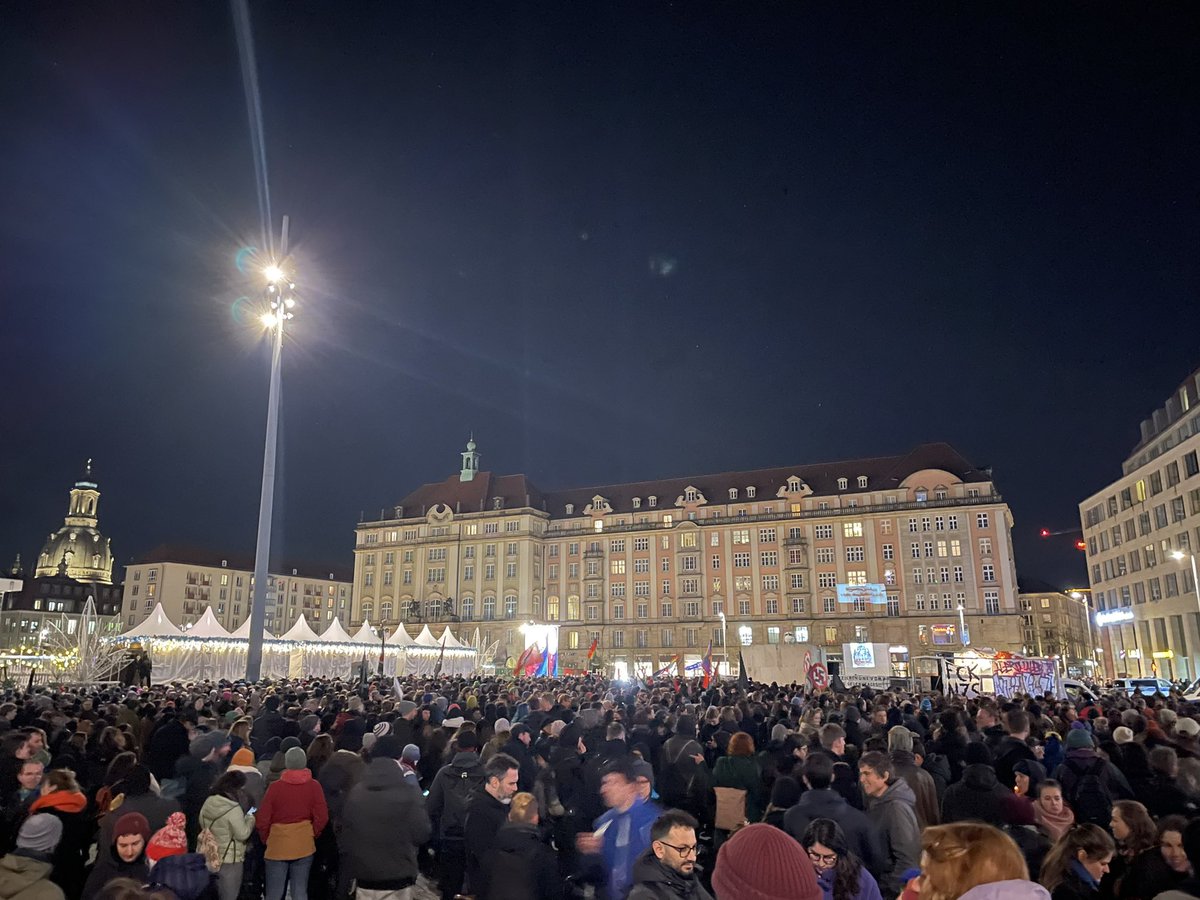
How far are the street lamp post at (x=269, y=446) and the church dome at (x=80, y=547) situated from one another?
151893 mm

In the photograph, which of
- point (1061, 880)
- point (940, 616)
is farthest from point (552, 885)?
point (940, 616)

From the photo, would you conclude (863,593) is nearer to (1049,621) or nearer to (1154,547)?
(1154,547)

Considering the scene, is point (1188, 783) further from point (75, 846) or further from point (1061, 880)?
point (75, 846)

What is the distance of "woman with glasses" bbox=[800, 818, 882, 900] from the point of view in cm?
467

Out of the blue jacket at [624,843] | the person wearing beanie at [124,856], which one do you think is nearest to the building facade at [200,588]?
the person wearing beanie at [124,856]

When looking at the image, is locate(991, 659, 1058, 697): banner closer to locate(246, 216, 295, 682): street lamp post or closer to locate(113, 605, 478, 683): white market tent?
locate(113, 605, 478, 683): white market tent

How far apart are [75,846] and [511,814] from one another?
397 cm

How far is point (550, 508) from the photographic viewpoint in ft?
320

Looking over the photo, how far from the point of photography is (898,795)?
6449mm

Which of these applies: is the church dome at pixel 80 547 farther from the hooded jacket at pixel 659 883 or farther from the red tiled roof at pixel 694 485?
the hooded jacket at pixel 659 883

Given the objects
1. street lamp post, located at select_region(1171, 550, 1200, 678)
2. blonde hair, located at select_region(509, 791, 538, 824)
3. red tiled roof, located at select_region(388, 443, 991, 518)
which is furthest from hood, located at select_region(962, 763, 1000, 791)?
red tiled roof, located at select_region(388, 443, 991, 518)

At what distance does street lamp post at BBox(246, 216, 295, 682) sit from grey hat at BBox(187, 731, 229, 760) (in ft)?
65.3

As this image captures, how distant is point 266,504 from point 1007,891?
101ft

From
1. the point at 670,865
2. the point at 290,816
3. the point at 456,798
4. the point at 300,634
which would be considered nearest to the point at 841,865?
the point at 670,865
